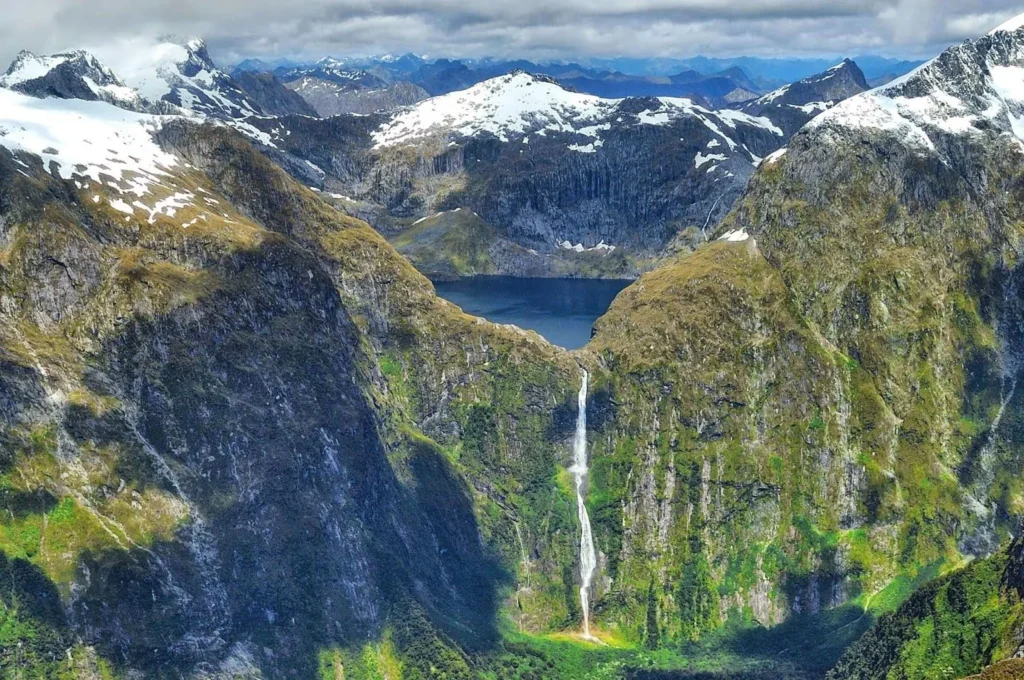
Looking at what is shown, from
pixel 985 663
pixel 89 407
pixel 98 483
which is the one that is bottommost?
pixel 985 663

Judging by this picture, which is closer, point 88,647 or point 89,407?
point 88,647

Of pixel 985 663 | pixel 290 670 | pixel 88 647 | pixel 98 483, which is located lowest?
pixel 290 670

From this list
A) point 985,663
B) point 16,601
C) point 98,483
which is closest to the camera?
point 985,663

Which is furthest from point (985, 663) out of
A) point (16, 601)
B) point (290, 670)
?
point (16, 601)

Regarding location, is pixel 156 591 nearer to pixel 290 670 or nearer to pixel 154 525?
pixel 154 525

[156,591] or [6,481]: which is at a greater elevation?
[6,481]

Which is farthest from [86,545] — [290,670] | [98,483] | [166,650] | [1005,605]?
[1005,605]

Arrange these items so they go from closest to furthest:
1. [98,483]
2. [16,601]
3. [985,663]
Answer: [985,663], [16,601], [98,483]

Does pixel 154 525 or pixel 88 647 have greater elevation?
pixel 154 525

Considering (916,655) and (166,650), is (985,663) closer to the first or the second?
(916,655)
